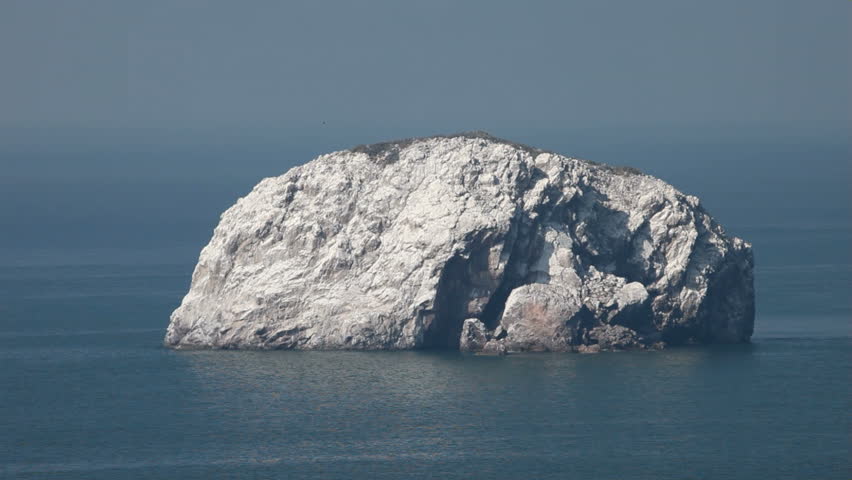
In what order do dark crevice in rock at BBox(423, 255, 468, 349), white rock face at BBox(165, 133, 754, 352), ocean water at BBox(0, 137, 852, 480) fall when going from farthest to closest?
dark crevice in rock at BBox(423, 255, 468, 349) → white rock face at BBox(165, 133, 754, 352) → ocean water at BBox(0, 137, 852, 480)

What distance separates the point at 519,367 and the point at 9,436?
29.3 metres

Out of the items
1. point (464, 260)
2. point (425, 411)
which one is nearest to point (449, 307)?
point (464, 260)

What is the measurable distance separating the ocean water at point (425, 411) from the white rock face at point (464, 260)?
1671mm

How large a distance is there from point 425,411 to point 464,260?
13041 millimetres

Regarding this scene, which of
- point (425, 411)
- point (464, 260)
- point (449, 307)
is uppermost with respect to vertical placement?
point (464, 260)

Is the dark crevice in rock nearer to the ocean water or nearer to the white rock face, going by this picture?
the white rock face

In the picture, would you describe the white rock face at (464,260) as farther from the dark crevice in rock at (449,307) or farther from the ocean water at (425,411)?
the ocean water at (425,411)

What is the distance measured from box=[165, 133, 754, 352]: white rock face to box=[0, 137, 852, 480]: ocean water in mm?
1671

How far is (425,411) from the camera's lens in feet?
343

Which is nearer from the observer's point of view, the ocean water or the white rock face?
the ocean water

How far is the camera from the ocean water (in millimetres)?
94938

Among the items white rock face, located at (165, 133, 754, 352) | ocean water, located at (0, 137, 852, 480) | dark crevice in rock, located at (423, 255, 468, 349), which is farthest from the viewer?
dark crevice in rock, located at (423, 255, 468, 349)

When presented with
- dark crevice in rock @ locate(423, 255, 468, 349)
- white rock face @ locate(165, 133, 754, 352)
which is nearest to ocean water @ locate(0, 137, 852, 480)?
white rock face @ locate(165, 133, 754, 352)

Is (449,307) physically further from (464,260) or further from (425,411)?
(425,411)
